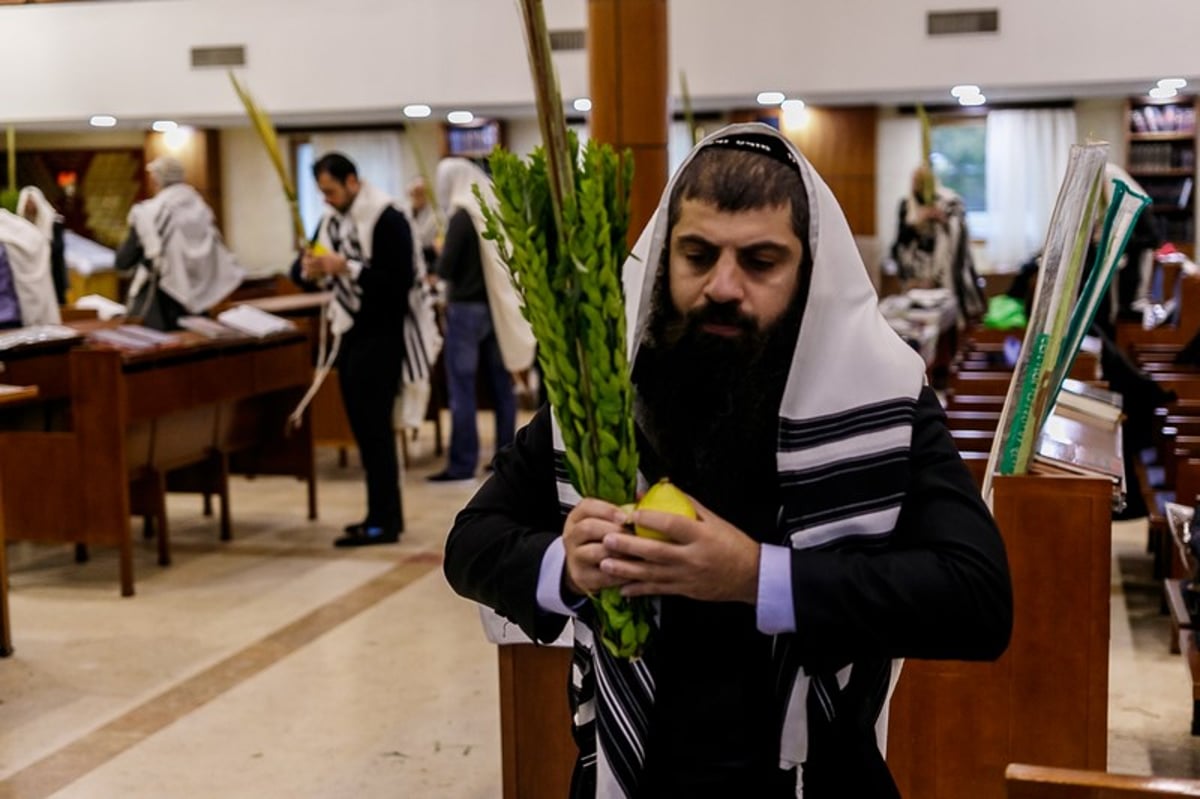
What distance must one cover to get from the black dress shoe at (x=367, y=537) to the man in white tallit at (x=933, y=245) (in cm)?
491

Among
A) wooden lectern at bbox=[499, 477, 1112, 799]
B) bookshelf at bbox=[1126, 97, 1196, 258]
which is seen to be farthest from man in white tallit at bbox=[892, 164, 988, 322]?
wooden lectern at bbox=[499, 477, 1112, 799]

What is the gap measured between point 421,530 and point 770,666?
536cm

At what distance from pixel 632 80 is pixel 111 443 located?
2.32 meters

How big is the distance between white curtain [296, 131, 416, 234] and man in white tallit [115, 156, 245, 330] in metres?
7.06

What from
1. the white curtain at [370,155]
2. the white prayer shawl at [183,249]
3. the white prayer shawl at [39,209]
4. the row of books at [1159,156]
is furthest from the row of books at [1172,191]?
the white prayer shawl at [39,209]

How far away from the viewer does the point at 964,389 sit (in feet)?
17.1

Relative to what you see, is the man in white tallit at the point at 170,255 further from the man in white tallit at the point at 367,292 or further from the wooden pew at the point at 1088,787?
the wooden pew at the point at 1088,787

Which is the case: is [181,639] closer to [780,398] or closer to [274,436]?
[274,436]

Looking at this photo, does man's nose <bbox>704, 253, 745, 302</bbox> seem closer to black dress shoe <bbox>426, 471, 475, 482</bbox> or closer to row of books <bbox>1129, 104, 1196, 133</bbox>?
black dress shoe <bbox>426, 471, 475, 482</bbox>

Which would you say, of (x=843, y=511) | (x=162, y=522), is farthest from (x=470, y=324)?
(x=843, y=511)

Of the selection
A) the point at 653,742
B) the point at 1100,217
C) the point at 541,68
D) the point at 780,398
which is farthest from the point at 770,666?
the point at 1100,217

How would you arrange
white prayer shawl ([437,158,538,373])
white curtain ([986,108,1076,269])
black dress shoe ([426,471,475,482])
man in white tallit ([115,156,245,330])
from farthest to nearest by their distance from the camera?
white curtain ([986,108,1076,269]) < man in white tallit ([115,156,245,330]) < black dress shoe ([426,471,475,482]) < white prayer shawl ([437,158,538,373])

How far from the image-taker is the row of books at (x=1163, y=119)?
45.9ft

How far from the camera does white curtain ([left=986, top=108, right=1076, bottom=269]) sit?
1458 cm
